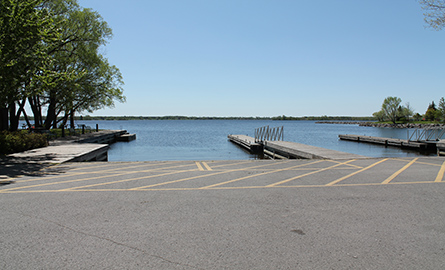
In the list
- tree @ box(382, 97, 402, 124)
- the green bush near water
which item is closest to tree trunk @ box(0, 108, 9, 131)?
the green bush near water

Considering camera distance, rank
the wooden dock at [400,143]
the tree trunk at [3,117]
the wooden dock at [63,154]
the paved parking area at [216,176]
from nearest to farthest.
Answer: the paved parking area at [216,176] < the wooden dock at [63,154] < the tree trunk at [3,117] < the wooden dock at [400,143]

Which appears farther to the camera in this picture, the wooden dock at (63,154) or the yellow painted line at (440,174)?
the wooden dock at (63,154)


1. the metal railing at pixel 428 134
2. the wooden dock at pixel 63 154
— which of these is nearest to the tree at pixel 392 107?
the metal railing at pixel 428 134

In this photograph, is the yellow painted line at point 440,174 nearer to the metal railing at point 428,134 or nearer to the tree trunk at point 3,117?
the metal railing at point 428,134

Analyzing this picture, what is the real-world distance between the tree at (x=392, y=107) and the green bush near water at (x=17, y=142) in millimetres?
136666

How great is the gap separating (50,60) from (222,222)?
15736mm

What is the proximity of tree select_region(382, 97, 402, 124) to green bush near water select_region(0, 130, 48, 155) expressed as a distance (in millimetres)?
136666

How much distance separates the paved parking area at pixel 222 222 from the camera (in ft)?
12.8

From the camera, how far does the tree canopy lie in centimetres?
1425

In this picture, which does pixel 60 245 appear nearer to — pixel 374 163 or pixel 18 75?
pixel 374 163

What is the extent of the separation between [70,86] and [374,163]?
27350mm

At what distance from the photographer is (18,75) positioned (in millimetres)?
14836

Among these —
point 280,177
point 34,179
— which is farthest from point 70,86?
point 280,177

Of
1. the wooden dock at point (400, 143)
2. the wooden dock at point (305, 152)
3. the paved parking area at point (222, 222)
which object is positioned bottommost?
the wooden dock at point (400, 143)
